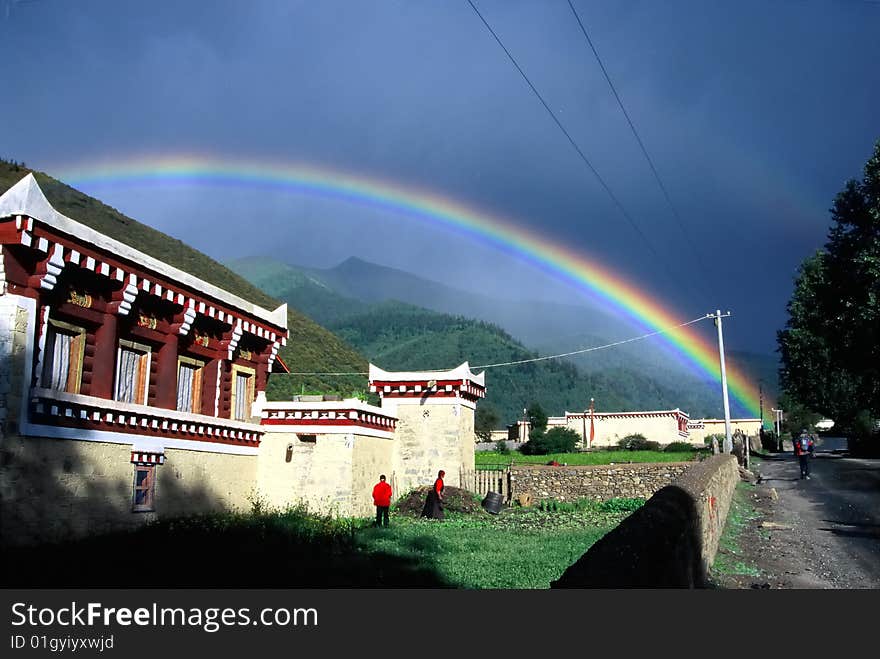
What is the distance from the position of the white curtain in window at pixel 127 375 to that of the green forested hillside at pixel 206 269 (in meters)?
44.1

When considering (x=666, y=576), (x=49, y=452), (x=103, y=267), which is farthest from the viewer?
(x=103, y=267)

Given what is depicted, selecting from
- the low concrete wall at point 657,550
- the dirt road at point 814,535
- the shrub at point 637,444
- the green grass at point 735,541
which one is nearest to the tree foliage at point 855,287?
the dirt road at point 814,535

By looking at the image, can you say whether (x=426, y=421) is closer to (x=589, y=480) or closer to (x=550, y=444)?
(x=589, y=480)

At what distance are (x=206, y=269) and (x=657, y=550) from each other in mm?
81395

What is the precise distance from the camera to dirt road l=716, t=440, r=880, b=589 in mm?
13203

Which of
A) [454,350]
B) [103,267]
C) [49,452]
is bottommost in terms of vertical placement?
[49,452]

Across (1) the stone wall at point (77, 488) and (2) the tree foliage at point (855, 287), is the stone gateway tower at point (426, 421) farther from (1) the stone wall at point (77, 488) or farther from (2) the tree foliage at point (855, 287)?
(2) the tree foliage at point (855, 287)

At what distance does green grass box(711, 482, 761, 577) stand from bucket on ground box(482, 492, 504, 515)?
7913 millimetres

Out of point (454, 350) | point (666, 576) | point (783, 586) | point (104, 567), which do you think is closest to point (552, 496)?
point (783, 586)

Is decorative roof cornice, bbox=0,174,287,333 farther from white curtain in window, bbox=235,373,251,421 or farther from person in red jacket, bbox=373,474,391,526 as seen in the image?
person in red jacket, bbox=373,474,391,526

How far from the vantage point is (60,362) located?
15766 mm

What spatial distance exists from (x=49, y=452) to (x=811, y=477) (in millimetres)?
32248

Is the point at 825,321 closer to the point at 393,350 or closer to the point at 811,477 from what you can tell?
the point at 811,477

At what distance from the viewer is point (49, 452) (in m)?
14.5
